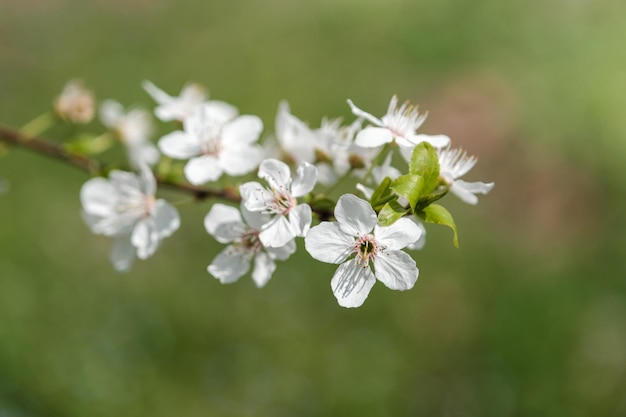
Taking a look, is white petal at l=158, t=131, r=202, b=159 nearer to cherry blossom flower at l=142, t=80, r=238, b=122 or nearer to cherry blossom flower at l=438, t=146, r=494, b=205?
cherry blossom flower at l=142, t=80, r=238, b=122

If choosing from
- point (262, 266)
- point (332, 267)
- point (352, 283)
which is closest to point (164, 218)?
point (262, 266)

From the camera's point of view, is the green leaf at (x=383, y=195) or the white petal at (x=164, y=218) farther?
the white petal at (x=164, y=218)

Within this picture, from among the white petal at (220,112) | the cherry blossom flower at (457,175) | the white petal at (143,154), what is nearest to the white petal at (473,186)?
the cherry blossom flower at (457,175)

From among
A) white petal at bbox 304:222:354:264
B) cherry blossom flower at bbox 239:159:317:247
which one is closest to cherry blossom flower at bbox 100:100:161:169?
cherry blossom flower at bbox 239:159:317:247

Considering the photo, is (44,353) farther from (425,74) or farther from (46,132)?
(425,74)

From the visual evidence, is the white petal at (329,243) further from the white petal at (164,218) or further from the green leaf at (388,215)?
the white petal at (164,218)

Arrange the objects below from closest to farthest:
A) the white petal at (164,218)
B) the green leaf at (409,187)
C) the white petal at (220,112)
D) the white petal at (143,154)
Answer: the green leaf at (409,187) → the white petal at (164,218) → the white petal at (220,112) → the white petal at (143,154)

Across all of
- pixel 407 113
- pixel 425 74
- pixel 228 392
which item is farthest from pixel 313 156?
pixel 425 74
